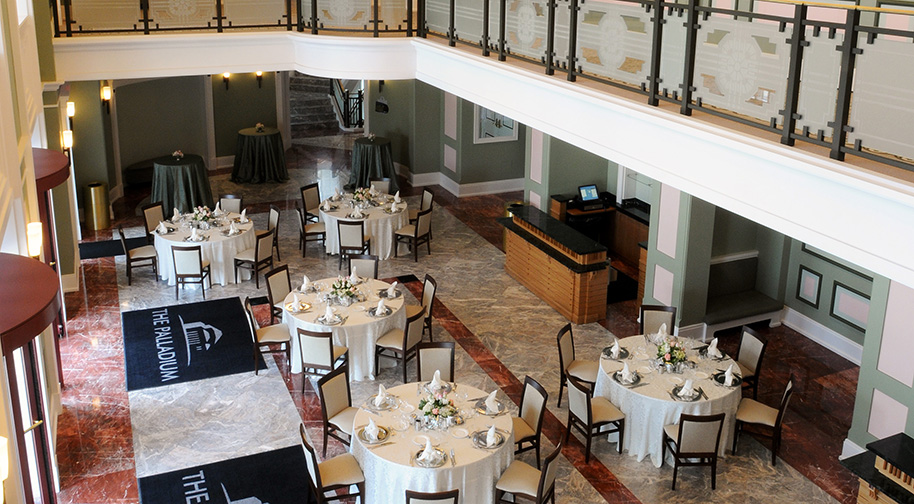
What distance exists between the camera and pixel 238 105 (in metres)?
18.5

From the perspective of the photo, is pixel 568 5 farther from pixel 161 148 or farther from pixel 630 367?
pixel 161 148

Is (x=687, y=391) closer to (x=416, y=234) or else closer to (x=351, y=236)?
(x=416, y=234)

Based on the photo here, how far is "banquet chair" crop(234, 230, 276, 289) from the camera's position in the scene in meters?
12.3

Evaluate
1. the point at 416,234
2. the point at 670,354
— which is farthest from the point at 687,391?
the point at 416,234

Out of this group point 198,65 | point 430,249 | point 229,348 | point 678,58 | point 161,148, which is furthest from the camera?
point 161,148

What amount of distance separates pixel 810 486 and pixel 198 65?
947 centimetres

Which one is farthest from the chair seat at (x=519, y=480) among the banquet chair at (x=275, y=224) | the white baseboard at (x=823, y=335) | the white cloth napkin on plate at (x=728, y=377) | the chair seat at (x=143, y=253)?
the chair seat at (x=143, y=253)

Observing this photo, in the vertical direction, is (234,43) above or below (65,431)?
above

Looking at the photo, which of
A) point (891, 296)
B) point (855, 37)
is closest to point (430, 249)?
point (891, 296)

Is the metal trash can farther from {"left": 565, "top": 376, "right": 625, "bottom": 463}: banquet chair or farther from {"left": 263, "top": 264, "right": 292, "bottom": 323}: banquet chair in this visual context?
{"left": 565, "top": 376, "right": 625, "bottom": 463}: banquet chair

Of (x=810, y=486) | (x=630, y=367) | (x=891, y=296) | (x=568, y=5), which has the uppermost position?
(x=568, y=5)

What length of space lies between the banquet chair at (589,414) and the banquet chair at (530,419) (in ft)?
1.48

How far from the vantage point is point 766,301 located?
1116 centimetres

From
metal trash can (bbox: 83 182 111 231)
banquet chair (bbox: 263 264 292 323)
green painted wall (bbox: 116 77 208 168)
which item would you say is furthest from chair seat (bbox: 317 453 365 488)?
green painted wall (bbox: 116 77 208 168)
